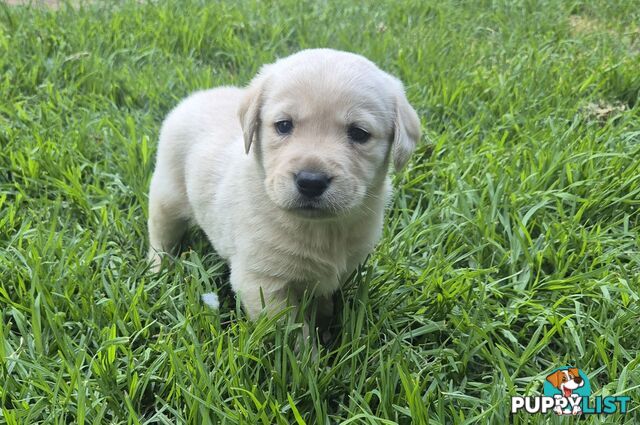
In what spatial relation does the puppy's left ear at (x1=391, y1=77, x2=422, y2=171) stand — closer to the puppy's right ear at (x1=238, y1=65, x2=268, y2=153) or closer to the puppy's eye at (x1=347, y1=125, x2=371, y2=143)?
the puppy's eye at (x1=347, y1=125, x2=371, y2=143)

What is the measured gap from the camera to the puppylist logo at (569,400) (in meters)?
2.19

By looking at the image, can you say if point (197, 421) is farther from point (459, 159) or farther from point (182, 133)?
point (459, 159)

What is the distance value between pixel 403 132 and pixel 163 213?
53.5 inches

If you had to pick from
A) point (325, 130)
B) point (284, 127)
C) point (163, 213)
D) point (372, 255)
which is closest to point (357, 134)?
point (325, 130)

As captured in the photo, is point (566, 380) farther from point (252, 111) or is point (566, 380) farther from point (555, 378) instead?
point (252, 111)

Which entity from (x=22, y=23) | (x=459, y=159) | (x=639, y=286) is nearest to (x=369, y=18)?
(x=459, y=159)

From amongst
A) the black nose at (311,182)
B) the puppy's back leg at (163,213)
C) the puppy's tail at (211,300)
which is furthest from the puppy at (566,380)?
the puppy's back leg at (163,213)

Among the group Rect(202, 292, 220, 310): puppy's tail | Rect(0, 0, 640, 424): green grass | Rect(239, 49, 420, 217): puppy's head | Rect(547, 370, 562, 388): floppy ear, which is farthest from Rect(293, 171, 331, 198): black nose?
Rect(547, 370, 562, 388): floppy ear

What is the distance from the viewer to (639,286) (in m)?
2.87

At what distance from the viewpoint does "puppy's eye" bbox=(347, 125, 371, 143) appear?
93.8 inches

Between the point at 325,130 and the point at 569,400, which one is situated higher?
the point at 325,130

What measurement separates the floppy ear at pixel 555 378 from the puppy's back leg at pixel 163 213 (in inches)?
75.5

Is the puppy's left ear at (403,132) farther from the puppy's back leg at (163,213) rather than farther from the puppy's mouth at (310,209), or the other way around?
the puppy's back leg at (163,213)

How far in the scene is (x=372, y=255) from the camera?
10.1 feet
